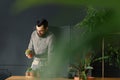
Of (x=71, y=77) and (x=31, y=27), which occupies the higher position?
(x=31, y=27)

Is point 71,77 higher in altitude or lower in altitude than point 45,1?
lower

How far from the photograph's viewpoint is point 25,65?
5578mm

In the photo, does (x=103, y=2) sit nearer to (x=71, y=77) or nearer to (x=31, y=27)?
(x=71, y=77)

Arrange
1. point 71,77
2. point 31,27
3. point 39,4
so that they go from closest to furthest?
point 39,4 < point 71,77 < point 31,27

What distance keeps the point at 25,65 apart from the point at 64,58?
537cm

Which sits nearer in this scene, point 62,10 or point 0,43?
point 62,10

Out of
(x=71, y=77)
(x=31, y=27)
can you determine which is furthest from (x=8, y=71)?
(x=71, y=77)

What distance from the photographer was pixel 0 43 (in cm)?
556

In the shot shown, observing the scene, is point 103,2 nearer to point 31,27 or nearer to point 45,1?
point 45,1

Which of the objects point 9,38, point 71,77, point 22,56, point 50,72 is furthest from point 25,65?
point 50,72

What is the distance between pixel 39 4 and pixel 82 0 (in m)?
0.03

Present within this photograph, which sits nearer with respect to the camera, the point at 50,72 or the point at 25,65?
the point at 50,72

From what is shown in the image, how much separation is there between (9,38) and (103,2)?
545 centimetres

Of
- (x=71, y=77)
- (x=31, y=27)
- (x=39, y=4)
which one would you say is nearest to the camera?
(x=39, y=4)
